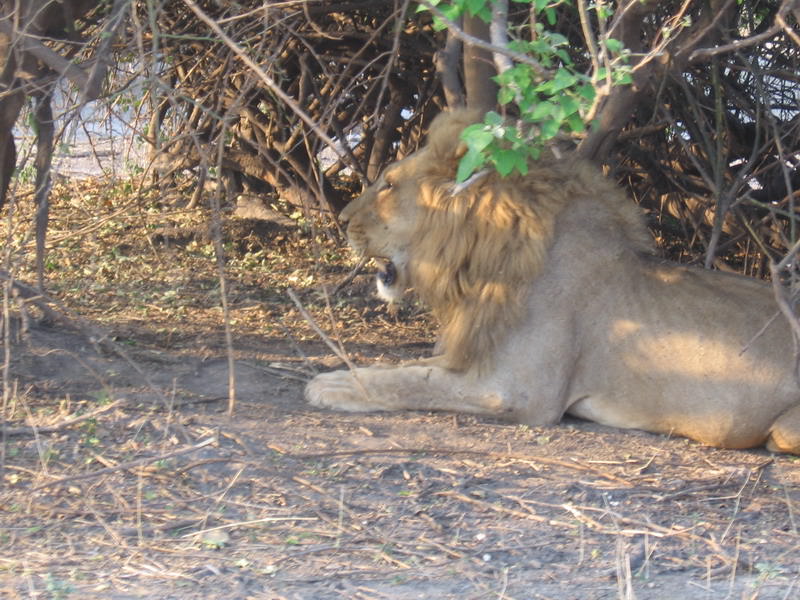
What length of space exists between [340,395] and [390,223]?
29.4 inches

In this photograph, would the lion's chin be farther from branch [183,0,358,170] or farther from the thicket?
branch [183,0,358,170]

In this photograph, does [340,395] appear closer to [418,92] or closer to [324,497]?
[324,497]

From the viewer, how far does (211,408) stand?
171 inches

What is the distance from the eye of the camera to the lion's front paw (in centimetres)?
457

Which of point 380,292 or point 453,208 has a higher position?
point 453,208

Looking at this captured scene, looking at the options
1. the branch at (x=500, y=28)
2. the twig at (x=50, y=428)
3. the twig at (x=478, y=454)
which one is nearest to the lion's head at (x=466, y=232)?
the twig at (x=478, y=454)

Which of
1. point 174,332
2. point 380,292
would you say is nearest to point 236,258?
point 174,332

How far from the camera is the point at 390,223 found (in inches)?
186

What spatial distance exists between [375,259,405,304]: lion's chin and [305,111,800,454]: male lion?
162mm

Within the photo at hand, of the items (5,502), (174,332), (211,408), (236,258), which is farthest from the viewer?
(236,258)

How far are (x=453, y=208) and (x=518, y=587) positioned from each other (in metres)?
1.88

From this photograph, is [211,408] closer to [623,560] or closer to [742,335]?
[623,560]

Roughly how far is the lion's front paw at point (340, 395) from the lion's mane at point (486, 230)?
0.39 meters

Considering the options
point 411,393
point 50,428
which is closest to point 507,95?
point 411,393
